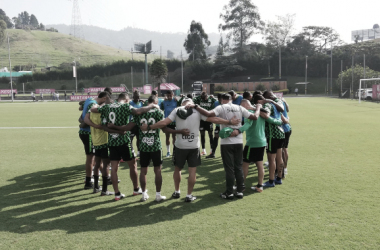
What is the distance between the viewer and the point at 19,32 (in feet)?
497

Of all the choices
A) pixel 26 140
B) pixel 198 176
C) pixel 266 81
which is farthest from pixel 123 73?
pixel 198 176

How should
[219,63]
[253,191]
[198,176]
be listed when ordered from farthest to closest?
[219,63] < [198,176] < [253,191]

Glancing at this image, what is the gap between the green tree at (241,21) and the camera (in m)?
94.1

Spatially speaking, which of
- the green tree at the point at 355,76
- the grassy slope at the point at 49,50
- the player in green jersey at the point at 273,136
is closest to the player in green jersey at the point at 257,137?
the player in green jersey at the point at 273,136

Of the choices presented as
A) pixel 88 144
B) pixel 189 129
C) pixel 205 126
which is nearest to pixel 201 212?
pixel 189 129

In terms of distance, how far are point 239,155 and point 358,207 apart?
7.69ft

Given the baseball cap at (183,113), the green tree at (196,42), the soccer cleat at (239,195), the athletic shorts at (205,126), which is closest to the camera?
the baseball cap at (183,113)

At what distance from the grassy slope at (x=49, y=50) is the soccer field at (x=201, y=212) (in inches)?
4946

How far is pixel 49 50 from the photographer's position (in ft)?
458

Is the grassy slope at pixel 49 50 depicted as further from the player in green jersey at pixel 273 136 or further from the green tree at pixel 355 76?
the player in green jersey at pixel 273 136

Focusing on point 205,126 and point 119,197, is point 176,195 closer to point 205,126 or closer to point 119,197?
point 119,197

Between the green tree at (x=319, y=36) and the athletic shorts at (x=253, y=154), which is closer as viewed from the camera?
the athletic shorts at (x=253, y=154)

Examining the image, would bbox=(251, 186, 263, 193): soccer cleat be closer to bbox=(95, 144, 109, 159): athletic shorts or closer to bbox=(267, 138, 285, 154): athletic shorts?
bbox=(267, 138, 285, 154): athletic shorts

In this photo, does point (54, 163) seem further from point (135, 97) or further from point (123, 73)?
point (123, 73)
